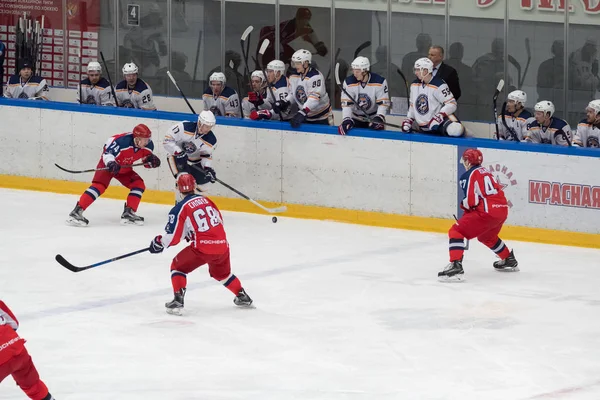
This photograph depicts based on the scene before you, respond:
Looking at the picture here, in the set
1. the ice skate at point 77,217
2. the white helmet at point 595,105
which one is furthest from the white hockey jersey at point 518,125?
the ice skate at point 77,217

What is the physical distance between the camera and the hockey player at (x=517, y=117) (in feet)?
38.0

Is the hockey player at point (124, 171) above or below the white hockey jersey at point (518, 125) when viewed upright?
below

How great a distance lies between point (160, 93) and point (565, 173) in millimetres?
5089

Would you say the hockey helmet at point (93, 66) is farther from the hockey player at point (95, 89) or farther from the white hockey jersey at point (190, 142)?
the white hockey jersey at point (190, 142)

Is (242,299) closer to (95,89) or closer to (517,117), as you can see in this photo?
(517,117)

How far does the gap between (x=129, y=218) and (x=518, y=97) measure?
11.3ft

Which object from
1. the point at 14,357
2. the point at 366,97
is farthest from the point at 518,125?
the point at 14,357

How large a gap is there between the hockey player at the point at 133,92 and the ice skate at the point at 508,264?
Answer: 472 centimetres

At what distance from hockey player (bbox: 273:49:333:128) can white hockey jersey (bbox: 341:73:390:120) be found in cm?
29

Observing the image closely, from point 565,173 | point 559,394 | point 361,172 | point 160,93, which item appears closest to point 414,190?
point 361,172

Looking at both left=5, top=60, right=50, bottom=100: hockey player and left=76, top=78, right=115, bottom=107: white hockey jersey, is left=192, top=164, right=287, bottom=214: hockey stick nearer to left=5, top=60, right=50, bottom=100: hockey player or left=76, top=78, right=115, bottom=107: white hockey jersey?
left=76, top=78, right=115, bottom=107: white hockey jersey

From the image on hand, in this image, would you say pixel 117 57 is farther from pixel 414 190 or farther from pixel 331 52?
pixel 414 190

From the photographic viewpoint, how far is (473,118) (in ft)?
40.9

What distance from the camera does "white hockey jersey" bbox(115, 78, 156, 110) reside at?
1363 cm
